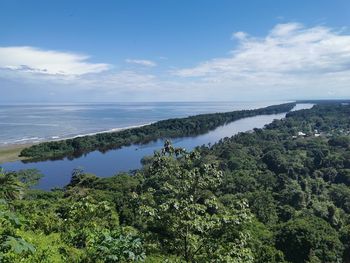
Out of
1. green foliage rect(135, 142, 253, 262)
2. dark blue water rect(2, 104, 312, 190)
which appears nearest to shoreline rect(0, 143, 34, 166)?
dark blue water rect(2, 104, 312, 190)

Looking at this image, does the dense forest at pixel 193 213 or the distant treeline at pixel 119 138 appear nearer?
the dense forest at pixel 193 213

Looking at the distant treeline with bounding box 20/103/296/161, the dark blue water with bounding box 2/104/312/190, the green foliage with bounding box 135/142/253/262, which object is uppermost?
the green foliage with bounding box 135/142/253/262

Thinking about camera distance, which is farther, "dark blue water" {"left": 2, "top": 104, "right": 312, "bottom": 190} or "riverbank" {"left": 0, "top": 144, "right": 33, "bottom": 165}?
"riverbank" {"left": 0, "top": 144, "right": 33, "bottom": 165}

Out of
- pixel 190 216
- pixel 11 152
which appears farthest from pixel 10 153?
pixel 190 216

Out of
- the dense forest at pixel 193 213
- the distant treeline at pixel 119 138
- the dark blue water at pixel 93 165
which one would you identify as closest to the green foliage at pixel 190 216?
the dense forest at pixel 193 213

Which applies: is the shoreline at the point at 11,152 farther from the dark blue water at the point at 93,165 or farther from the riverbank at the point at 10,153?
the dark blue water at the point at 93,165

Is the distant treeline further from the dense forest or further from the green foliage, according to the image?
the green foliage

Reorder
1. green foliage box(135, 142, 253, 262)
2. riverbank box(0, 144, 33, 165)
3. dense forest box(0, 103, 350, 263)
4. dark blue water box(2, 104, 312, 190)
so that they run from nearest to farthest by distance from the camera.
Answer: green foliage box(135, 142, 253, 262)
dense forest box(0, 103, 350, 263)
dark blue water box(2, 104, 312, 190)
riverbank box(0, 144, 33, 165)
